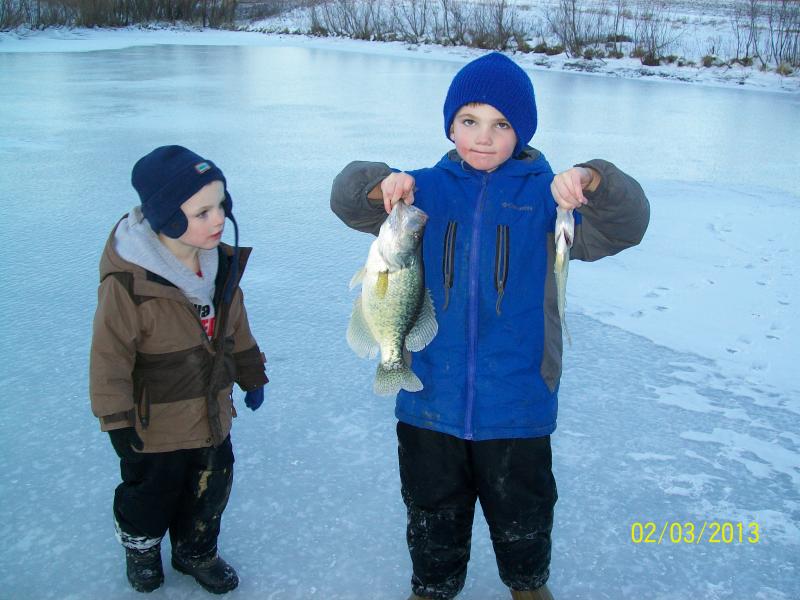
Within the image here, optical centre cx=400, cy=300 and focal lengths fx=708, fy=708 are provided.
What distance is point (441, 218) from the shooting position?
6.71 ft

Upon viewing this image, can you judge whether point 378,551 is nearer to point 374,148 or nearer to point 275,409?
point 275,409

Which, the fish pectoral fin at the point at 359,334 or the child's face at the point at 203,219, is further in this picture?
the child's face at the point at 203,219

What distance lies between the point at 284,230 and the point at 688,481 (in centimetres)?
347

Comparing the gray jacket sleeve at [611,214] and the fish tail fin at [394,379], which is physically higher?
the gray jacket sleeve at [611,214]

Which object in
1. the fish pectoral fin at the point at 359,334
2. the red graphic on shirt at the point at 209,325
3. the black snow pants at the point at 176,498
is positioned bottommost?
the black snow pants at the point at 176,498

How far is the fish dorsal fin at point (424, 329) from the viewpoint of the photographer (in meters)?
1.87

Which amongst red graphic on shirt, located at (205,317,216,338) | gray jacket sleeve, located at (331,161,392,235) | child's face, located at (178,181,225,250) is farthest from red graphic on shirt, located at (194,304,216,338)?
gray jacket sleeve, located at (331,161,392,235)

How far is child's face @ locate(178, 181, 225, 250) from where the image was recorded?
208cm

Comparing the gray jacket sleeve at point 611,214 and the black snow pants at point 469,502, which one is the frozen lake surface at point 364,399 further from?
the gray jacket sleeve at point 611,214

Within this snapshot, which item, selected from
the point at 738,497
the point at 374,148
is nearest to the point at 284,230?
the point at 374,148

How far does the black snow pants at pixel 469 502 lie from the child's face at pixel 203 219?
0.81 metres
